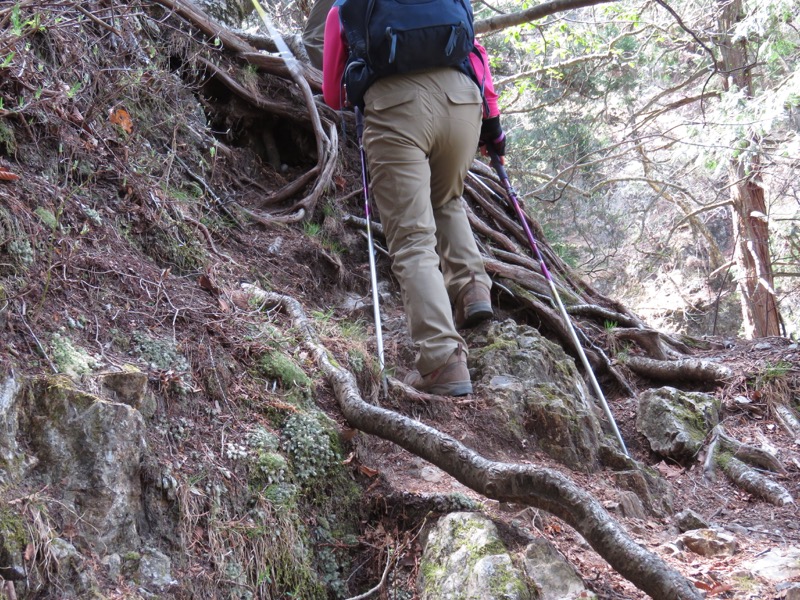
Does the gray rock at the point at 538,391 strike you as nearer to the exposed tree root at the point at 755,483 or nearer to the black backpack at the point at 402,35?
the exposed tree root at the point at 755,483

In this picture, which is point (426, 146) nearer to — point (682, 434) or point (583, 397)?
point (583, 397)

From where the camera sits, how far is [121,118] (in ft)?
14.3

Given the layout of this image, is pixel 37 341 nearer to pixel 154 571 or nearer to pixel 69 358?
pixel 69 358

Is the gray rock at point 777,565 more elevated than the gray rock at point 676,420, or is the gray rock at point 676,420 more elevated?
the gray rock at point 777,565

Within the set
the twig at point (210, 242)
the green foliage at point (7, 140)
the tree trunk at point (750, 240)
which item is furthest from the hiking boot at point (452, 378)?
the tree trunk at point (750, 240)

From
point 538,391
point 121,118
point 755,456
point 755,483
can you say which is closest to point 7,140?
point 121,118

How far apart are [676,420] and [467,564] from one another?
2.83m

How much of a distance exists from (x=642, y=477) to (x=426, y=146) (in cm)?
245

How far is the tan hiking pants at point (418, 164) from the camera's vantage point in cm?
420

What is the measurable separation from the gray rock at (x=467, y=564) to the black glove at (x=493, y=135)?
122 inches

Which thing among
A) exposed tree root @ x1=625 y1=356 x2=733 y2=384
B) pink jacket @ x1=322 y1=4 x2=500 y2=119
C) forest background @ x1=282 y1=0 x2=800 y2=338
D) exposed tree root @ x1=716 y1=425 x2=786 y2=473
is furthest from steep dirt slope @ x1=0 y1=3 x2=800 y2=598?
forest background @ x1=282 y1=0 x2=800 y2=338

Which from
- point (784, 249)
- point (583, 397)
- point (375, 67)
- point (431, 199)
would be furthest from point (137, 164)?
point (784, 249)

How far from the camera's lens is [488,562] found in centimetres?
263

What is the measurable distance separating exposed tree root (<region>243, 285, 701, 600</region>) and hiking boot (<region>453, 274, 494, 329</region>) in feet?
4.94
